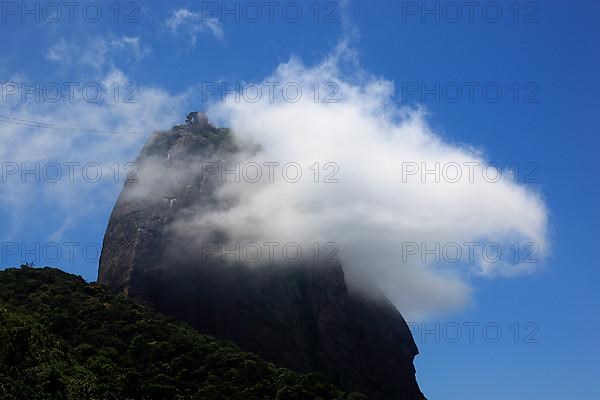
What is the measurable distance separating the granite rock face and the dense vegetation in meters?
7.48

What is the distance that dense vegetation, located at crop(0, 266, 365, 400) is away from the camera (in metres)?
55.2

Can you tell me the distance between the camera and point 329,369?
9506 centimetres

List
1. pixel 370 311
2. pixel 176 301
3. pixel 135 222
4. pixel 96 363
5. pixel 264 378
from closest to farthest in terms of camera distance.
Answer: pixel 96 363 → pixel 264 378 → pixel 176 301 → pixel 135 222 → pixel 370 311

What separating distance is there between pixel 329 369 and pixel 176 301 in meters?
21.8

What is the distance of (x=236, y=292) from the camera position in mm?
95938

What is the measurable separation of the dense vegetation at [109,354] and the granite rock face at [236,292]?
24.5 feet

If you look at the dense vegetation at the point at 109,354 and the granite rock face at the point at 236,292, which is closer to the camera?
the dense vegetation at the point at 109,354

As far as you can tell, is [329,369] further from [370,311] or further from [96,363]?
[96,363]

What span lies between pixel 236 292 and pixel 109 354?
28.1 m

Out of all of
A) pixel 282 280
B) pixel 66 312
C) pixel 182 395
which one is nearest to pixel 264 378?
pixel 182 395

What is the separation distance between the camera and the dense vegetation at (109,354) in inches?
2172

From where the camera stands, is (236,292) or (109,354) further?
(236,292)

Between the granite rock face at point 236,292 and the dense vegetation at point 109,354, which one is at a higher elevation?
the granite rock face at point 236,292

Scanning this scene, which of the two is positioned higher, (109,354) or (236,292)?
(236,292)
